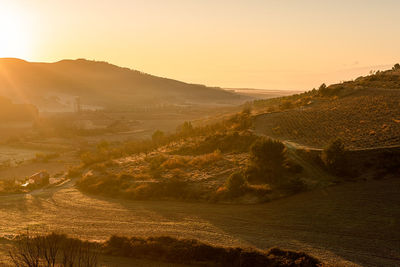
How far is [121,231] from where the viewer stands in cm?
1670

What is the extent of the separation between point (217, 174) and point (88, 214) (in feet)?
27.0

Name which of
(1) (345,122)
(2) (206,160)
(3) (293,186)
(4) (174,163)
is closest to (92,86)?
(4) (174,163)

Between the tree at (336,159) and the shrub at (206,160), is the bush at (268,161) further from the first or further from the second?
the shrub at (206,160)

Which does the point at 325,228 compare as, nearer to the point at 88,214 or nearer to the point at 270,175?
the point at 270,175

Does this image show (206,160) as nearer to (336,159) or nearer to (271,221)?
(336,159)

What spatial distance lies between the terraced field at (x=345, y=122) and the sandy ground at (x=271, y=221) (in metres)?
6.75

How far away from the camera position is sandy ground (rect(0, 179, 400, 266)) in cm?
1385

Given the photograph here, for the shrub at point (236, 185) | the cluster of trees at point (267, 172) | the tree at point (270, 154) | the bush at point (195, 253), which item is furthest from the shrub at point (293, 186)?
the bush at point (195, 253)

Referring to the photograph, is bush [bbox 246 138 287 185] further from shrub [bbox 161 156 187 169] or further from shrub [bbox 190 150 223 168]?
shrub [bbox 161 156 187 169]

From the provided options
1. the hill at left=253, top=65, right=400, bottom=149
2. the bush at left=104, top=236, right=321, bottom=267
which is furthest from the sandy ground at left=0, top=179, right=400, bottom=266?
the hill at left=253, top=65, right=400, bottom=149

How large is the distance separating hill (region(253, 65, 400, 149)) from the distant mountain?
317 feet

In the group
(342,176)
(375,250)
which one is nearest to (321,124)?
(342,176)

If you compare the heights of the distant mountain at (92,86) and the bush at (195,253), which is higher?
the distant mountain at (92,86)

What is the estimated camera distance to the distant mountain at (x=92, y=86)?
444ft
